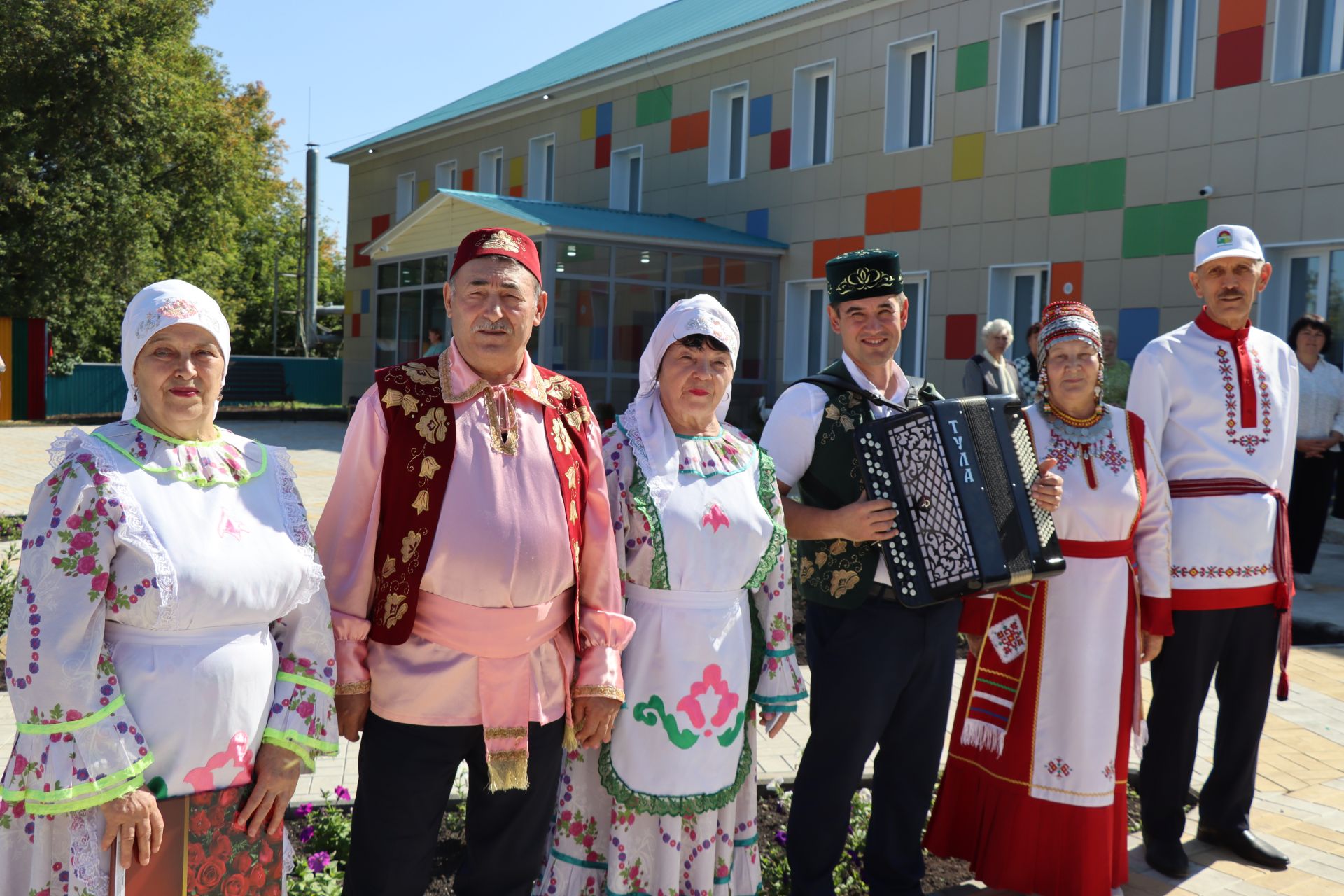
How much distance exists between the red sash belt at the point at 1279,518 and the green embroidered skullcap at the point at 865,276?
1.39m

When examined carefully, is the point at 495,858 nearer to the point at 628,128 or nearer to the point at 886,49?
the point at 886,49

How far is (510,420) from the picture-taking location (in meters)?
2.83

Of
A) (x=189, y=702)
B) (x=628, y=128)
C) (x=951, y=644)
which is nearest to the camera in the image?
(x=189, y=702)

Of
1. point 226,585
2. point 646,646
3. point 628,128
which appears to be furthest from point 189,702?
point 628,128

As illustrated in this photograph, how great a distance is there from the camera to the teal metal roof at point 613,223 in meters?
15.4

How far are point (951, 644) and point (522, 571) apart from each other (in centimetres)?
147

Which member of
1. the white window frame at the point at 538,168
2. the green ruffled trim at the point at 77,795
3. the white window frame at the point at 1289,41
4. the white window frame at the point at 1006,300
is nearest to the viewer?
the green ruffled trim at the point at 77,795

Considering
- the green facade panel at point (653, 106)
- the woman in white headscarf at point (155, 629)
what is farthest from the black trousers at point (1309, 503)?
the green facade panel at point (653, 106)

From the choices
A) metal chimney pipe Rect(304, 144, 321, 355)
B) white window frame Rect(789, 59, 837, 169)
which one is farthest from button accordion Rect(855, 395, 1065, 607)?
metal chimney pipe Rect(304, 144, 321, 355)

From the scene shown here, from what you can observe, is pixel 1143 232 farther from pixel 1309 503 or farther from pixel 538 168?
pixel 538 168

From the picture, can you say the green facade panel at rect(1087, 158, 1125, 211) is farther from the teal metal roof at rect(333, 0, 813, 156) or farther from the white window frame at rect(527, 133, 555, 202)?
the white window frame at rect(527, 133, 555, 202)

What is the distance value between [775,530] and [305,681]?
4.44ft

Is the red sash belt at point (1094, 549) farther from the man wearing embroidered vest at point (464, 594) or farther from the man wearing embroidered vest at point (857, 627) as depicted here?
the man wearing embroidered vest at point (464, 594)

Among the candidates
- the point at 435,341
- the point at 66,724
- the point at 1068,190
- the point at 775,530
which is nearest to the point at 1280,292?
the point at 1068,190
